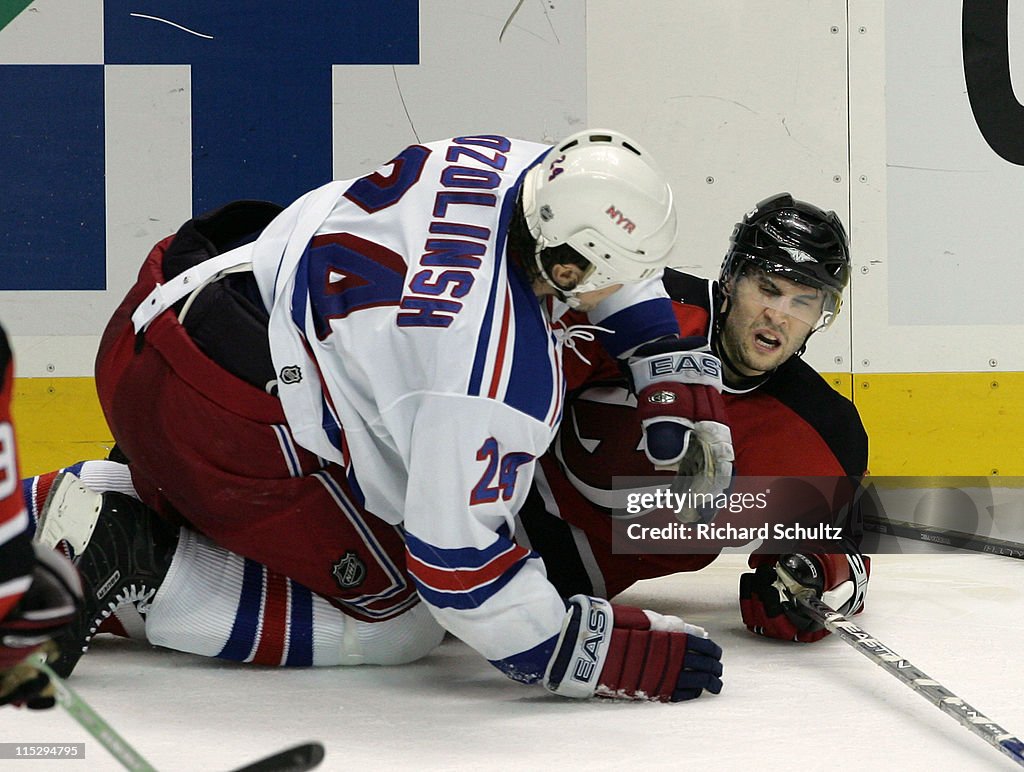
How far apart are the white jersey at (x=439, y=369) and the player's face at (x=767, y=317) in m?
0.59

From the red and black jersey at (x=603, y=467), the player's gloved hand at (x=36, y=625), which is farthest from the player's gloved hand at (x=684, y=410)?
the player's gloved hand at (x=36, y=625)

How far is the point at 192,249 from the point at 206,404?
1.03 ft

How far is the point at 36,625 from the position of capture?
3.09ft

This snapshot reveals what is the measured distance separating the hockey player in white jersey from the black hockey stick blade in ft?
1.38

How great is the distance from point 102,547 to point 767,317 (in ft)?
3.98

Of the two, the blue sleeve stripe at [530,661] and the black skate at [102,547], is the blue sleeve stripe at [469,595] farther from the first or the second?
the black skate at [102,547]

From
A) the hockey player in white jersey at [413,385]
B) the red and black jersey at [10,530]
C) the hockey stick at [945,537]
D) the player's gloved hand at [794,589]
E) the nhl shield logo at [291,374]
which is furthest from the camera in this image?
the hockey stick at [945,537]

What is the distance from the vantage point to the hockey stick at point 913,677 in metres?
1.50

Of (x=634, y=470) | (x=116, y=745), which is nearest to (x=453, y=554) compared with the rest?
(x=116, y=745)

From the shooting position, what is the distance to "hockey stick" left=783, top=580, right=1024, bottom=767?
58.9 inches

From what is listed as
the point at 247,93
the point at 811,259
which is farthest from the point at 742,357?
the point at 247,93

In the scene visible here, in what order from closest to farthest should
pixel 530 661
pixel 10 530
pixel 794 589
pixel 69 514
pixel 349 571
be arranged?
pixel 10 530 → pixel 530 661 → pixel 69 514 → pixel 349 571 → pixel 794 589

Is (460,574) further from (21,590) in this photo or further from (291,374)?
(21,590)

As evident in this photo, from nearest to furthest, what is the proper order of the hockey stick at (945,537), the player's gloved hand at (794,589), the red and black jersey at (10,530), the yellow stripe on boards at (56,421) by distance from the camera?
the red and black jersey at (10,530) → the player's gloved hand at (794,589) → the hockey stick at (945,537) → the yellow stripe on boards at (56,421)
